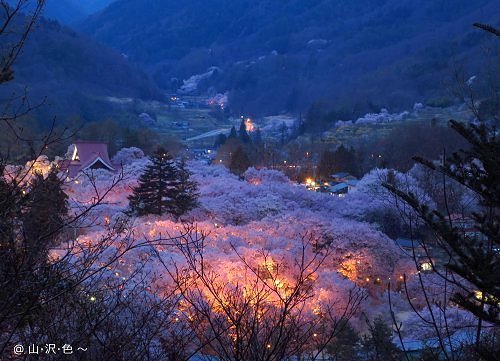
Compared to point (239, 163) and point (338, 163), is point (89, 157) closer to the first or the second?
point (239, 163)

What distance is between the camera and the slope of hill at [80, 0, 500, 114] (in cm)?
10488

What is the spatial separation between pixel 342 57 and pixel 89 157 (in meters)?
127

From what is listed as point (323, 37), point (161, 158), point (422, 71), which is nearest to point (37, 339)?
point (161, 158)

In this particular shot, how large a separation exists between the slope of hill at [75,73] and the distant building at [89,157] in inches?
1615

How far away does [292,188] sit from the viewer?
91.7 ft

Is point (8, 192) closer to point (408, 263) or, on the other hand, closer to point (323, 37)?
point (408, 263)

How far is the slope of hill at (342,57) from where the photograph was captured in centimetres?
10488

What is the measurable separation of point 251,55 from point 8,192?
18784 centimetres

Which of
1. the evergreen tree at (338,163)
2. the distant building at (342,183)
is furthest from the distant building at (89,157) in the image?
the evergreen tree at (338,163)

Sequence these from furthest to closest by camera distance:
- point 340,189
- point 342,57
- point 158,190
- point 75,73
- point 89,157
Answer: point 342,57
point 75,73
point 340,189
point 89,157
point 158,190

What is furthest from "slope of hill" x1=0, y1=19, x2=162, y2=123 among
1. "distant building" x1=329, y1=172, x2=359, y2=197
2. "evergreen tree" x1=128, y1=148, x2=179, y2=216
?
"evergreen tree" x1=128, y1=148, x2=179, y2=216

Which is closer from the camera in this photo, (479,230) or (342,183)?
(479,230)

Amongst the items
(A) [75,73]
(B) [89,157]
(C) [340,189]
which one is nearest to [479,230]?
(B) [89,157]

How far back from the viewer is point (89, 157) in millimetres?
33844
